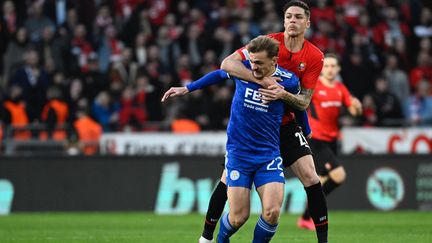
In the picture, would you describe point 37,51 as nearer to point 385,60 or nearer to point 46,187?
point 46,187

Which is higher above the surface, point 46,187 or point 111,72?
point 111,72

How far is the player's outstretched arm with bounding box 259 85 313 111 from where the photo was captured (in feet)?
31.4

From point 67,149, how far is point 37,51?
290cm

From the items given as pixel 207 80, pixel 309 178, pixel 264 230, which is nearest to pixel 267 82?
pixel 207 80

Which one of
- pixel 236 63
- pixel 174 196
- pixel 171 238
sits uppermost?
pixel 236 63

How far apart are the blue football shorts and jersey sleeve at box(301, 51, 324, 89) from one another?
3.70 ft

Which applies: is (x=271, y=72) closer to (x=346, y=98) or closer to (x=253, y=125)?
(x=253, y=125)

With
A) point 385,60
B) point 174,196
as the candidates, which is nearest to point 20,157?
point 174,196

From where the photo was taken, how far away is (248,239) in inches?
497

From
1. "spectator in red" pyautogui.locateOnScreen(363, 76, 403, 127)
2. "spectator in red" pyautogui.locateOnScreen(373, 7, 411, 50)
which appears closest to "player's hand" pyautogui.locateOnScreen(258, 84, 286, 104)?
"spectator in red" pyautogui.locateOnScreen(363, 76, 403, 127)

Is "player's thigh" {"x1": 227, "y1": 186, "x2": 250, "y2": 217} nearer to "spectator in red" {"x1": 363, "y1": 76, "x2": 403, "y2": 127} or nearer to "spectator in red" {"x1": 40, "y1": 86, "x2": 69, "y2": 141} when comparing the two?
"spectator in red" {"x1": 40, "y1": 86, "x2": 69, "y2": 141}

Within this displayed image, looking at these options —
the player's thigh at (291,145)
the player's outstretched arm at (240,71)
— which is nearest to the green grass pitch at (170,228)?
the player's thigh at (291,145)

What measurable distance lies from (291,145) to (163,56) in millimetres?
12644

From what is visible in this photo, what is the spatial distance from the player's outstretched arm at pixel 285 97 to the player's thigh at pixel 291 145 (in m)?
0.58
